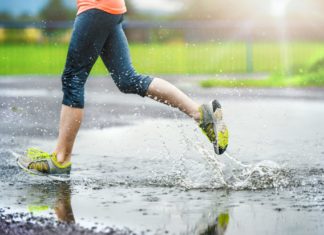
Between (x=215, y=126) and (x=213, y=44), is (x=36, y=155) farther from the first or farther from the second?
(x=213, y=44)

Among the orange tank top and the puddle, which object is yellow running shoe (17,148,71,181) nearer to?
the puddle

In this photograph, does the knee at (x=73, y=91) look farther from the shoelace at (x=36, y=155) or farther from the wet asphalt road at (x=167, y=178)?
the wet asphalt road at (x=167, y=178)

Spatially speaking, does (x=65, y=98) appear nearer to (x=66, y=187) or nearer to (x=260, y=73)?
(x=66, y=187)

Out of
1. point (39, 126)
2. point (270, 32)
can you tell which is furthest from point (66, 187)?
point (270, 32)

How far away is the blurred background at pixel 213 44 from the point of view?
20.6 m

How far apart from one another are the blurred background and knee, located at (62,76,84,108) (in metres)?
3.76

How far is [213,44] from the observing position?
32250 mm

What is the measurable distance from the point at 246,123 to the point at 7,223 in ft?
19.4

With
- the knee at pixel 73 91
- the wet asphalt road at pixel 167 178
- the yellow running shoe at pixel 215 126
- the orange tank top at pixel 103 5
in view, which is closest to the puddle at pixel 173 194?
the wet asphalt road at pixel 167 178

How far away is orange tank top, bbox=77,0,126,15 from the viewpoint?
267 inches

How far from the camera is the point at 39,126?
11000 mm

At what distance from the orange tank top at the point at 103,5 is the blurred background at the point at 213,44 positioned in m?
3.85

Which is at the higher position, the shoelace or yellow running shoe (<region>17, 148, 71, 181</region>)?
the shoelace

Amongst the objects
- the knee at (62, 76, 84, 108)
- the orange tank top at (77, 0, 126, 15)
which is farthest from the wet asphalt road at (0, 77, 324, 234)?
the orange tank top at (77, 0, 126, 15)
